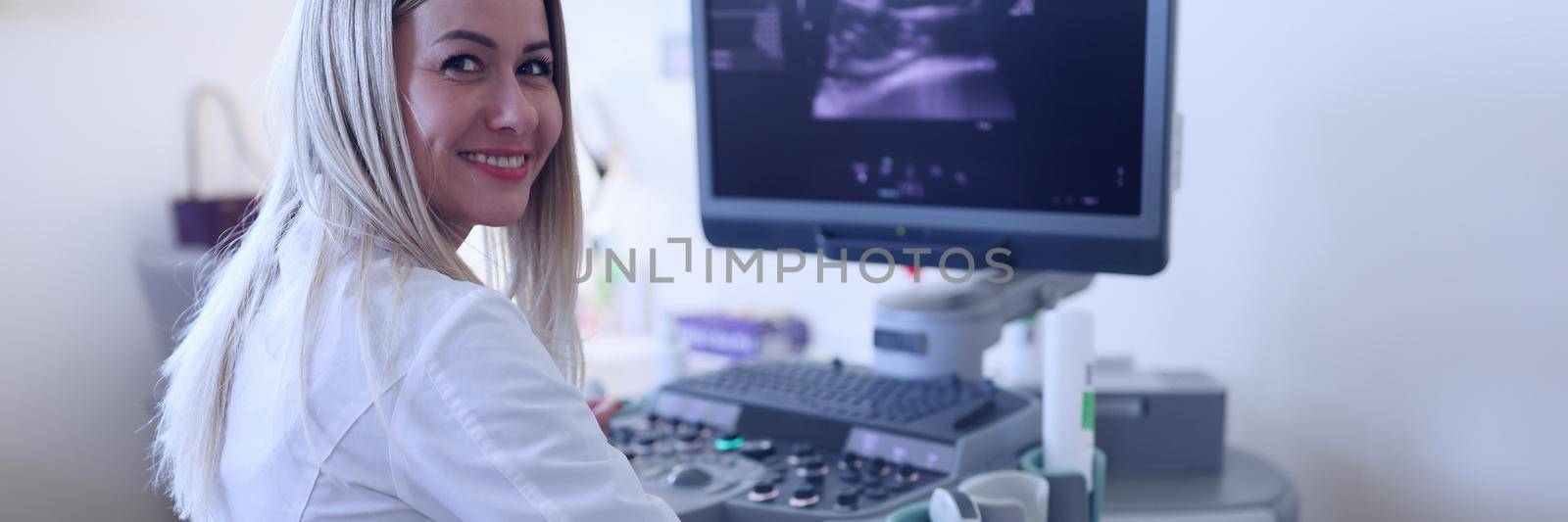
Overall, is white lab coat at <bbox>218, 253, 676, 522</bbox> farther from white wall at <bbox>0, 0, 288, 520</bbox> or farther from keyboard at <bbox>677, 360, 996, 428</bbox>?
white wall at <bbox>0, 0, 288, 520</bbox>

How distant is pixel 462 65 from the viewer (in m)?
0.90

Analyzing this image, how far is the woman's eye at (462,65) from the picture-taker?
89 centimetres

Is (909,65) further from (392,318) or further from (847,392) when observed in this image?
(392,318)

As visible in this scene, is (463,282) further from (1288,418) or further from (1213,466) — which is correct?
(1288,418)

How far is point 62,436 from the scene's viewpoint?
1.85m

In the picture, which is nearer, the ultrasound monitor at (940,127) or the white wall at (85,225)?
the ultrasound monitor at (940,127)

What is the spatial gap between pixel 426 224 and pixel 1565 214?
1210 millimetres

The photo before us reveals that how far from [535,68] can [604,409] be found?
0.47 metres

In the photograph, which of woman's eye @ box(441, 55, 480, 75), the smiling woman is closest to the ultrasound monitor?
the smiling woman

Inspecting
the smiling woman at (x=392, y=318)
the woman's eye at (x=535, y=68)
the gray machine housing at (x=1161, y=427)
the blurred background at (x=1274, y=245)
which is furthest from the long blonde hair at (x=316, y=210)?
the blurred background at (x=1274, y=245)

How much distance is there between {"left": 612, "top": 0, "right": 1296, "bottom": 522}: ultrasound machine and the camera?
1.11 m

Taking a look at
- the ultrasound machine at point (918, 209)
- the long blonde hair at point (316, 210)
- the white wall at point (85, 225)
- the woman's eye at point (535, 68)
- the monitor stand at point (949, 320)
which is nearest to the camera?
the long blonde hair at point (316, 210)

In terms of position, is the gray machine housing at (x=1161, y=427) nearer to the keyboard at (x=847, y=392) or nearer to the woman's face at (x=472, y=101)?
the keyboard at (x=847, y=392)

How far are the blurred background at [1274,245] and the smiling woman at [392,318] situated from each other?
3.16ft
